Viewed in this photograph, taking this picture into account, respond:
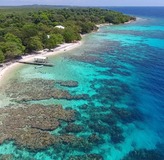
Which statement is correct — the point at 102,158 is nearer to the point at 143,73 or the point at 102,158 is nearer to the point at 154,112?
the point at 154,112

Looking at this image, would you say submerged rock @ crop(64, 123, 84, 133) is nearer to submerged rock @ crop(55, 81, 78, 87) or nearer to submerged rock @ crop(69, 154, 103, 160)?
submerged rock @ crop(69, 154, 103, 160)

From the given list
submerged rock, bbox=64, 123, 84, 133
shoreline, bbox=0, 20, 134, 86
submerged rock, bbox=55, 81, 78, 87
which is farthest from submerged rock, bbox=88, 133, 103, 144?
shoreline, bbox=0, 20, 134, 86

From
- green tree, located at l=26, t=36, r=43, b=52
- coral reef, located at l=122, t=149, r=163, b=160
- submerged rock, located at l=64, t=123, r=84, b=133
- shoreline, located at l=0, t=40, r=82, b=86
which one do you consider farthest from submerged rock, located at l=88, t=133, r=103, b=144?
green tree, located at l=26, t=36, r=43, b=52

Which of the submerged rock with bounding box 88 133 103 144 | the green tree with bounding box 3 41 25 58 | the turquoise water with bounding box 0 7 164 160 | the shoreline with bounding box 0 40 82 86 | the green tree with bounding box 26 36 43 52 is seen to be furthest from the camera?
the green tree with bounding box 26 36 43 52

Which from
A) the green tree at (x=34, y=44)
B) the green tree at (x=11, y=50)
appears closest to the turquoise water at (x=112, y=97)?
the green tree at (x=11, y=50)

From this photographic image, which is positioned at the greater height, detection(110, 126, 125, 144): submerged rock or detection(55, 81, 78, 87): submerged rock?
detection(110, 126, 125, 144): submerged rock

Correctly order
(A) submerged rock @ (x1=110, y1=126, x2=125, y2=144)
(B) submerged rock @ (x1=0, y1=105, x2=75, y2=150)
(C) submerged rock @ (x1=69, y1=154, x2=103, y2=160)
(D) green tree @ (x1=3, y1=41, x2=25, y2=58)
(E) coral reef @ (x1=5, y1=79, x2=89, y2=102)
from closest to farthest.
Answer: (C) submerged rock @ (x1=69, y1=154, x2=103, y2=160)
(B) submerged rock @ (x1=0, y1=105, x2=75, y2=150)
(A) submerged rock @ (x1=110, y1=126, x2=125, y2=144)
(E) coral reef @ (x1=5, y1=79, x2=89, y2=102)
(D) green tree @ (x1=3, y1=41, x2=25, y2=58)

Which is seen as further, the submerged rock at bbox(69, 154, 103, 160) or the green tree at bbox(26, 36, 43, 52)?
the green tree at bbox(26, 36, 43, 52)

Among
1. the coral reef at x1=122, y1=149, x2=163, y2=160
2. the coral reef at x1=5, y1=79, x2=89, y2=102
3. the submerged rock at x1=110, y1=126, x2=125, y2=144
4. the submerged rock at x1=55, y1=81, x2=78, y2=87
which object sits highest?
the coral reef at x1=122, y1=149, x2=163, y2=160
